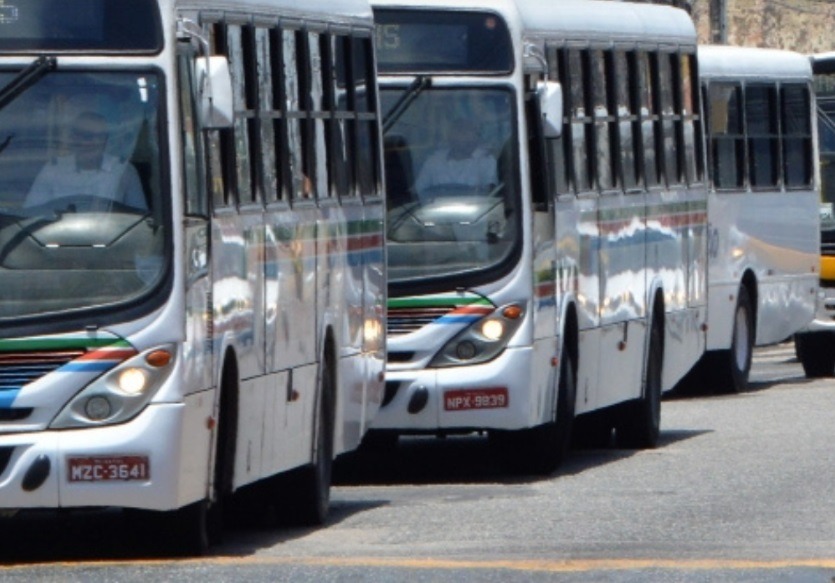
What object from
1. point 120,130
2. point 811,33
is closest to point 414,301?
point 120,130

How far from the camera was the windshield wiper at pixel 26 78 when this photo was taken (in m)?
11.7

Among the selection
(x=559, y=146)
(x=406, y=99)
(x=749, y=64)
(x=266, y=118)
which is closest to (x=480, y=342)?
(x=406, y=99)

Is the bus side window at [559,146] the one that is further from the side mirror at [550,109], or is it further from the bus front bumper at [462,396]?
the bus front bumper at [462,396]

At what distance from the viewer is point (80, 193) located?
1168cm

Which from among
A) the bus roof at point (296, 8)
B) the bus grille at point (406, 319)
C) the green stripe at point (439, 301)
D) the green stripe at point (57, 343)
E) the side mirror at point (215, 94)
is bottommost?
the bus grille at point (406, 319)

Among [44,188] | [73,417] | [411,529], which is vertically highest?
[44,188]

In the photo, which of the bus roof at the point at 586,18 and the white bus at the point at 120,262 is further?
the bus roof at the point at 586,18

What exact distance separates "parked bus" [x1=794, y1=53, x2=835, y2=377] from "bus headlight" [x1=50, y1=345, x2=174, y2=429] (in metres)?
17.6

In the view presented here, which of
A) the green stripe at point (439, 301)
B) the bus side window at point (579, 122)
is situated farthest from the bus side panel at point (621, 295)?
the green stripe at point (439, 301)

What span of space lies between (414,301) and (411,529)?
2733 millimetres

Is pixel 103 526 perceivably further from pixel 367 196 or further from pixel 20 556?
pixel 367 196

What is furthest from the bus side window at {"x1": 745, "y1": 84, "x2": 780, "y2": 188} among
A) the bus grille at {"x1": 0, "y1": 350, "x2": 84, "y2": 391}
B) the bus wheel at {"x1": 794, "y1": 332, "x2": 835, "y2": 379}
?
the bus grille at {"x1": 0, "y1": 350, "x2": 84, "y2": 391}

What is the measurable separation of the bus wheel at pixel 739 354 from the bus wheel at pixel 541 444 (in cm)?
873

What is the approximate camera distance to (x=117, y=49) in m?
11.7
